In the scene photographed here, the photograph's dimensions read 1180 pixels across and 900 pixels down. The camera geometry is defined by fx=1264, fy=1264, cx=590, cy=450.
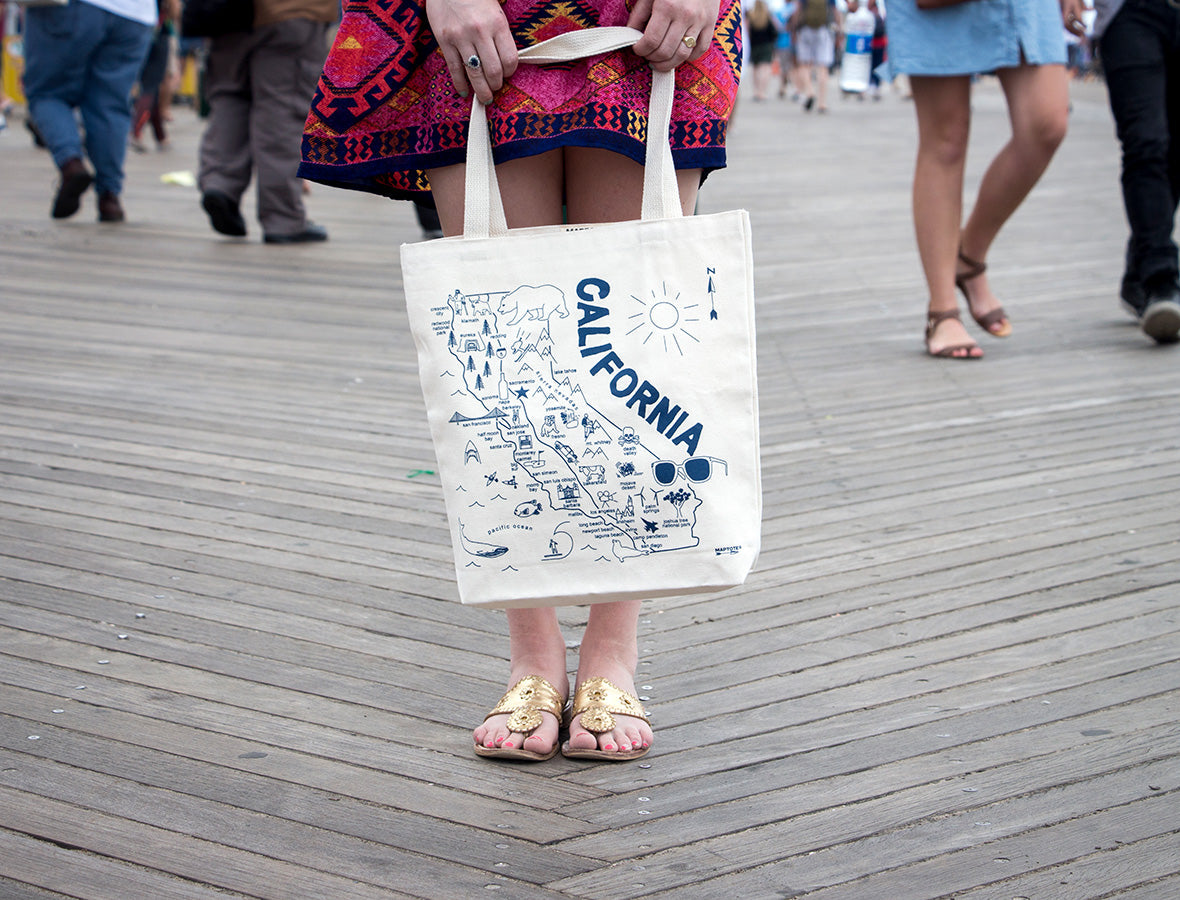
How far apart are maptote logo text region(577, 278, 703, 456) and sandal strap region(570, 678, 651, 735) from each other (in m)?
0.47

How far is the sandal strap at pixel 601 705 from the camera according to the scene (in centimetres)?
190

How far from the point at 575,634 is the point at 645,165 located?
97 cm

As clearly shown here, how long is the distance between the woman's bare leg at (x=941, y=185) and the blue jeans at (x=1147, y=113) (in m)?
0.59

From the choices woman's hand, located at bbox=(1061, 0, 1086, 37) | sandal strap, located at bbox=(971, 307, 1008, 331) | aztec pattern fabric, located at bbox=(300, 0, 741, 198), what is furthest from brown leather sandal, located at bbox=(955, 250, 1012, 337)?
aztec pattern fabric, located at bbox=(300, 0, 741, 198)

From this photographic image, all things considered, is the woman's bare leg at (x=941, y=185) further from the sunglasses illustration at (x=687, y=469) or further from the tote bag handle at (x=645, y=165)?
the sunglasses illustration at (x=687, y=469)

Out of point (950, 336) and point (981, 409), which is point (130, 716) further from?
point (950, 336)

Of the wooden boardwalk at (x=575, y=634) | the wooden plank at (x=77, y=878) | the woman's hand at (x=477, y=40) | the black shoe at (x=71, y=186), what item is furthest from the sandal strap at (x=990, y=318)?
the black shoe at (x=71, y=186)

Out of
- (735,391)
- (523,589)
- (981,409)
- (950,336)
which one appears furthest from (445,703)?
(950,336)

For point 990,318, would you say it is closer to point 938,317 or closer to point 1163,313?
point 938,317

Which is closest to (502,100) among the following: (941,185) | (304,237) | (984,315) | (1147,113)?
(941,185)

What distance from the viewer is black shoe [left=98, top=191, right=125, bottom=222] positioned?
6871 mm

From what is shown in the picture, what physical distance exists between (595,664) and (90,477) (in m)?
1.65

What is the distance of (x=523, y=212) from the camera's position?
184 cm

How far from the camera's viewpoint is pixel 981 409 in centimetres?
366
